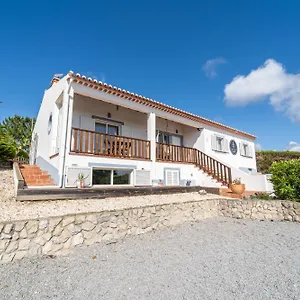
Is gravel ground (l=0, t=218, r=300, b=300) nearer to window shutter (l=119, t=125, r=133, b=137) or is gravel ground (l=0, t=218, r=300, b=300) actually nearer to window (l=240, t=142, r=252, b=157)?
window shutter (l=119, t=125, r=133, b=137)

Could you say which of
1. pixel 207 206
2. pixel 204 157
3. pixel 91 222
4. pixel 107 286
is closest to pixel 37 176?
pixel 91 222

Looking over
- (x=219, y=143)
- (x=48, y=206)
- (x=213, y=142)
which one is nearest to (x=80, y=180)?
(x=48, y=206)

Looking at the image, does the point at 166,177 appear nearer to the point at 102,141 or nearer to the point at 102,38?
the point at 102,141

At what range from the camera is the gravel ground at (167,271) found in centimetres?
279

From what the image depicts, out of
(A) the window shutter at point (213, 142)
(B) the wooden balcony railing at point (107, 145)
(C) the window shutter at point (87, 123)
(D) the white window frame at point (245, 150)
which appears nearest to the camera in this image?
(B) the wooden balcony railing at point (107, 145)

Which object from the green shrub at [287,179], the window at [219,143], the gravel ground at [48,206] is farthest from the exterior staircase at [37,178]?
the window at [219,143]

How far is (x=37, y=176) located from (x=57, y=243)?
5053 mm

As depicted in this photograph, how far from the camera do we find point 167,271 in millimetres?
3479

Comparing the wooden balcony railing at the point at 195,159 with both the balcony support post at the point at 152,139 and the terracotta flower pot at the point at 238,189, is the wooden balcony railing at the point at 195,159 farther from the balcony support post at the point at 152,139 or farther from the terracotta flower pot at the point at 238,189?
the terracotta flower pot at the point at 238,189

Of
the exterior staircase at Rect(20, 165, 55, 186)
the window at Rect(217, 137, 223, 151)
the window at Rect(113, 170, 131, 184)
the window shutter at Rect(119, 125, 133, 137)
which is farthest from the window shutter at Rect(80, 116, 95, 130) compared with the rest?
the window at Rect(217, 137, 223, 151)

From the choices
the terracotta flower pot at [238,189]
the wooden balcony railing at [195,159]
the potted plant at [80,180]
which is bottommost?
the terracotta flower pot at [238,189]

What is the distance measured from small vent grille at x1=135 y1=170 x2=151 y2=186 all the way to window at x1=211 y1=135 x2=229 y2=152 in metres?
6.52

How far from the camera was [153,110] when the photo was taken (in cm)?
1004

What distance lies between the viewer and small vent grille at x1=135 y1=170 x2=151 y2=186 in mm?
8711
